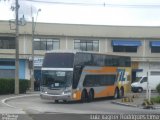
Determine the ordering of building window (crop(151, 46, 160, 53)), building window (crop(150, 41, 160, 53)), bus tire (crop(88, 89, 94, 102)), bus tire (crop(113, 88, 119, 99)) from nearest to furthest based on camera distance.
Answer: bus tire (crop(88, 89, 94, 102)), bus tire (crop(113, 88, 119, 99)), building window (crop(150, 41, 160, 53)), building window (crop(151, 46, 160, 53))

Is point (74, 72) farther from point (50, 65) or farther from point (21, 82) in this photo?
point (21, 82)

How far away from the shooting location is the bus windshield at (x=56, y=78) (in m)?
33.9

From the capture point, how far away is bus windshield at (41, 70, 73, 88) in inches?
1335

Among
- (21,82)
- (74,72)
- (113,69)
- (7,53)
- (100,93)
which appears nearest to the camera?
(74,72)

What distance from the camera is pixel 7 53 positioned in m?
74.1

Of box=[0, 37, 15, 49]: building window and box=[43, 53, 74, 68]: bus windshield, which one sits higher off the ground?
box=[0, 37, 15, 49]: building window

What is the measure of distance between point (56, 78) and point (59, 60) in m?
1.26

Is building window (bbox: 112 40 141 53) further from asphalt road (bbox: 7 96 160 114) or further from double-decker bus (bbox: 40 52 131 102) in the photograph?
asphalt road (bbox: 7 96 160 114)

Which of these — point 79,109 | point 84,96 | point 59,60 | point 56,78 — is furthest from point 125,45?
point 79,109

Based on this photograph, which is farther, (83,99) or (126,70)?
(126,70)

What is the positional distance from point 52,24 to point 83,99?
1665 inches

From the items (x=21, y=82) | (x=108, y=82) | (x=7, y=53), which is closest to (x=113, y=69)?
(x=108, y=82)

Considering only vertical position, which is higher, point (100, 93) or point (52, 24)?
point (52, 24)

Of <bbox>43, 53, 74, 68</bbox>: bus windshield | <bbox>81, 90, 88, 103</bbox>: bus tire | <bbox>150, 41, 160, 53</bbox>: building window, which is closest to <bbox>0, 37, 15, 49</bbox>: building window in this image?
<bbox>150, 41, 160, 53</bbox>: building window
